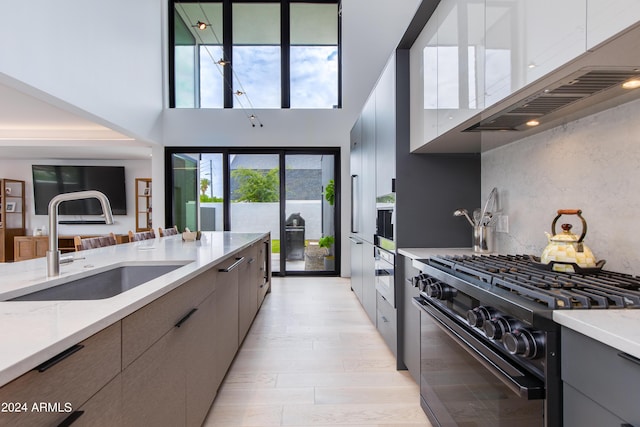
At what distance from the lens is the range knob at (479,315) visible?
1.10 metres

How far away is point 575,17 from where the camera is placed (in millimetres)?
945

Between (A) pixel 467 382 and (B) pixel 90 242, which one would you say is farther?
(B) pixel 90 242

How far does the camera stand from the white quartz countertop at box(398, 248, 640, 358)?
68 centimetres

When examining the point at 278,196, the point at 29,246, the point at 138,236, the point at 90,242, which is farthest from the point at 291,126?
the point at 29,246

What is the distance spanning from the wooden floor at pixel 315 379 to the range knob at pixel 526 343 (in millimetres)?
1079

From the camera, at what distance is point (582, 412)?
31.1 inches

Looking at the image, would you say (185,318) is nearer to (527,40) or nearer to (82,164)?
(527,40)

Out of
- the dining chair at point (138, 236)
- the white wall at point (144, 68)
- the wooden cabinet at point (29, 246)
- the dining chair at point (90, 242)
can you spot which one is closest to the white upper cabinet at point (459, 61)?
the white wall at point (144, 68)

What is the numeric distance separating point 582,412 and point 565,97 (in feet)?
3.57

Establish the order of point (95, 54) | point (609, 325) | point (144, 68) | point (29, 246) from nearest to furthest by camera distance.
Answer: point (609, 325), point (95, 54), point (144, 68), point (29, 246)

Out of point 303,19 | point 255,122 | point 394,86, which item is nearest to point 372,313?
point 394,86

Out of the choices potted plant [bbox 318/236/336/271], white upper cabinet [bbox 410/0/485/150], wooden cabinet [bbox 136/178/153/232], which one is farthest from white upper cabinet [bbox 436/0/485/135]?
wooden cabinet [bbox 136/178/153/232]

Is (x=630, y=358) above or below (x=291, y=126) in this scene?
below

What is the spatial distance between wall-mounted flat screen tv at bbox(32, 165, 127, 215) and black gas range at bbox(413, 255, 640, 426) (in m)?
7.05
